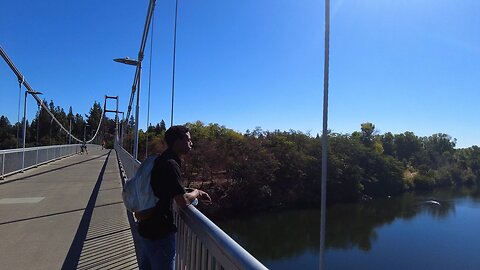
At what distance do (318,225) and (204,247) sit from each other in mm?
51585

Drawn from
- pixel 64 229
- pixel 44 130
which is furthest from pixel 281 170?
pixel 64 229

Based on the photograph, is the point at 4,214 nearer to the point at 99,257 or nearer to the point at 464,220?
the point at 99,257

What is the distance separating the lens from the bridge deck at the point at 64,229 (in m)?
4.74

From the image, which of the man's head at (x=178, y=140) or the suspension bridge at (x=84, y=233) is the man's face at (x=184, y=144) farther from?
the suspension bridge at (x=84, y=233)

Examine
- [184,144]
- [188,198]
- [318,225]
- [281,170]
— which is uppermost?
[184,144]

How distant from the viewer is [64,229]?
6.34 m

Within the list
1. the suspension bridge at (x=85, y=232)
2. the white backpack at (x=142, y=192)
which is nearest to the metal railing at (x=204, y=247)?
the suspension bridge at (x=85, y=232)

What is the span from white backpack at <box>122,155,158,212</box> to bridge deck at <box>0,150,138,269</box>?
6.66ft

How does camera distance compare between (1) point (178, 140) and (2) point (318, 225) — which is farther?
(2) point (318, 225)

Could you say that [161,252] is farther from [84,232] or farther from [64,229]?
[64,229]

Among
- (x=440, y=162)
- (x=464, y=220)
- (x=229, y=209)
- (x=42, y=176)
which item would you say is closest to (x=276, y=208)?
(x=229, y=209)

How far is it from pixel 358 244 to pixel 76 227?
43.1 meters

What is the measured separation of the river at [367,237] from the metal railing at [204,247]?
32.6 meters

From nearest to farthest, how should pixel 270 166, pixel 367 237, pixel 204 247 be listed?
pixel 204 247 < pixel 367 237 < pixel 270 166
